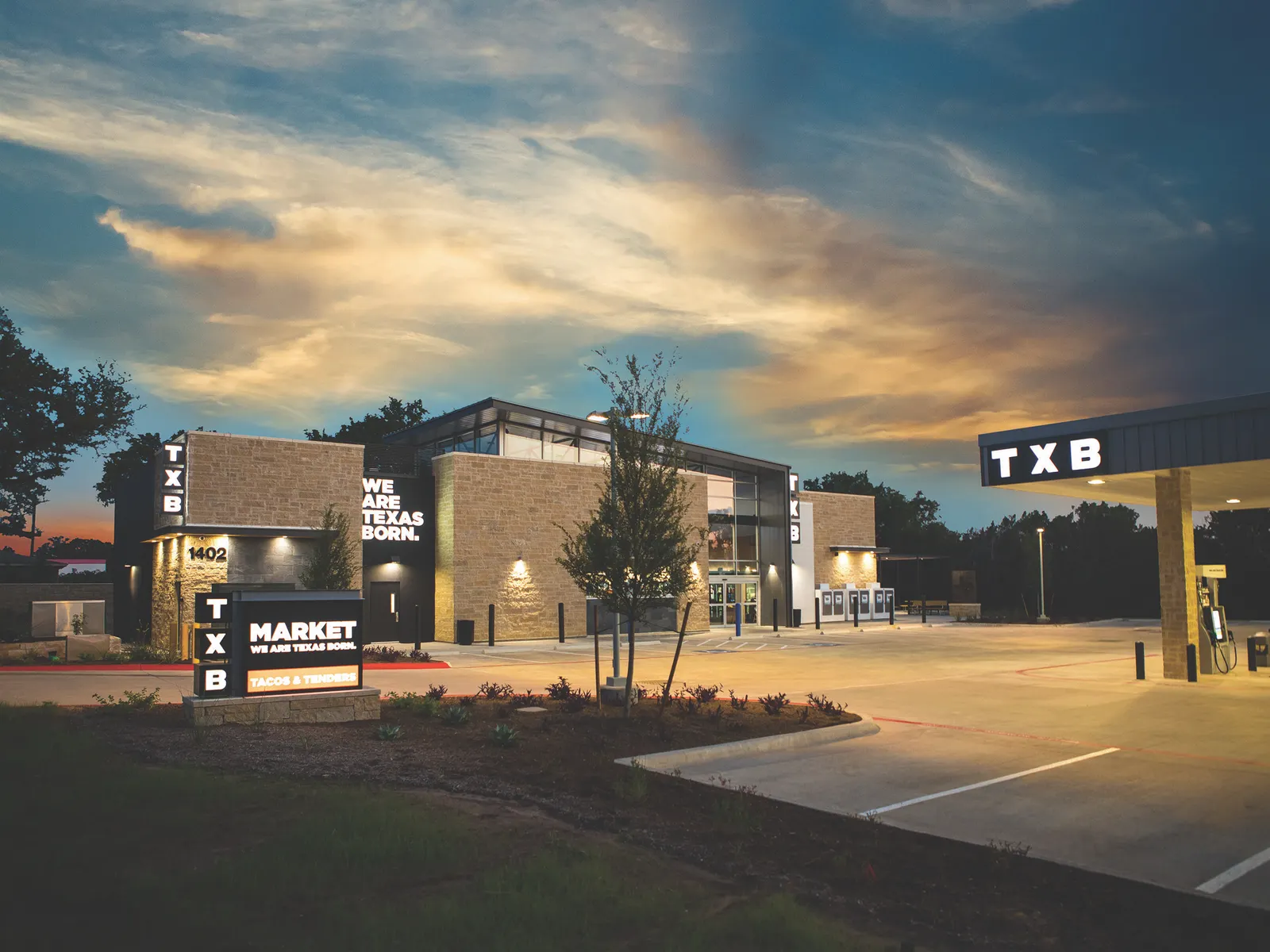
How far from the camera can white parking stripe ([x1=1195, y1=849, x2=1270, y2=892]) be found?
6.60 meters

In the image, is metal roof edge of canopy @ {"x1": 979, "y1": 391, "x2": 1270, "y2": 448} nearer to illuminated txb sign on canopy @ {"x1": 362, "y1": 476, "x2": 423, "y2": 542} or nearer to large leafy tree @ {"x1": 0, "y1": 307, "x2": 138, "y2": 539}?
illuminated txb sign on canopy @ {"x1": 362, "y1": 476, "x2": 423, "y2": 542}

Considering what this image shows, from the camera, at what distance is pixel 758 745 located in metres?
12.0

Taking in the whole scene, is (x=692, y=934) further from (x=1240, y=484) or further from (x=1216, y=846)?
(x=1240, y=484)

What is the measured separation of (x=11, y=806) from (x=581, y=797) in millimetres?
4871

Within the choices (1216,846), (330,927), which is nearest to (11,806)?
(330,927)

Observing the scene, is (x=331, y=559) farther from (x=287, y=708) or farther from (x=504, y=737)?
(x=504, y=737)

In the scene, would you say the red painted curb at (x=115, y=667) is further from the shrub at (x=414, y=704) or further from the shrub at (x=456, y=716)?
the shrub at (x=456, y=716)

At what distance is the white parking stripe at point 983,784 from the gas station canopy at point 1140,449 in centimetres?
724

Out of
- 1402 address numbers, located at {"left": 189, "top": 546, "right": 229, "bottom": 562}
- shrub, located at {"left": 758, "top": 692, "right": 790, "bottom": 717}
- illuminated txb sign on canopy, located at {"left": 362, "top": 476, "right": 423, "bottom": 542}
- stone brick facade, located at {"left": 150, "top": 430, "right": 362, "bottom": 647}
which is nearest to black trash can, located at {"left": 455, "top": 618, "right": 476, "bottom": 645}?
illuminated txb sign on canopy, located at {"left": 362, "top": 476, "right": 423, "bottom": 542}

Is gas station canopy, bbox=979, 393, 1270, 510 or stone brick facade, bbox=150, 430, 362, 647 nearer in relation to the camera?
gas station canopy, bbox=979, 393, 1270, 510

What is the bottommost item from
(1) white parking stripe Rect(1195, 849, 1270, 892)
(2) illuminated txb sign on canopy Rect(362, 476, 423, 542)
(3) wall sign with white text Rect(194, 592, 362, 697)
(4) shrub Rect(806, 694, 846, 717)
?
(1) white parking stripe Rect(1195, 849, 1270, 892)

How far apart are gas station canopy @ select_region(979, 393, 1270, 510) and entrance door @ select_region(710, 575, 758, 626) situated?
73.5ft

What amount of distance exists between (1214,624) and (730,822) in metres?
17.6

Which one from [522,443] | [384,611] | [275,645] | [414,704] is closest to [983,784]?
[414,704]
